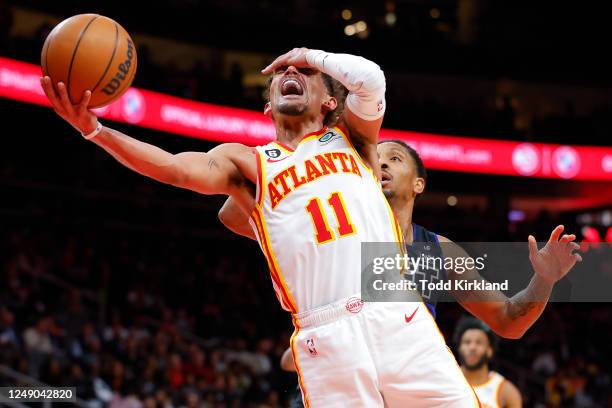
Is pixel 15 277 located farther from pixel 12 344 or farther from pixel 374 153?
pixel 374 153

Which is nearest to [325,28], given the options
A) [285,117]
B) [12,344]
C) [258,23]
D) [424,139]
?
[258,23]

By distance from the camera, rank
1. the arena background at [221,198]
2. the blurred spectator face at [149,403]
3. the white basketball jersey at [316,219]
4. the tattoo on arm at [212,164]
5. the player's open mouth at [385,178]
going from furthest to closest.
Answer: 1. the arena background at [221,198]
2. the blurred spectator face at [149,403]
3. the player's open mouth at [385,178]
4. the tattoo on arm at [212,164]
5. the white basketball jersey at [316,219]

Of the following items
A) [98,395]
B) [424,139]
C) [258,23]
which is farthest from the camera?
[258,23]

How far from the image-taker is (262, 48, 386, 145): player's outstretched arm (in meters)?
3.72

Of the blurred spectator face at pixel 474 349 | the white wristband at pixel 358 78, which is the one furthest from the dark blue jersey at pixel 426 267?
the blurred spectator face at pixel 474 349

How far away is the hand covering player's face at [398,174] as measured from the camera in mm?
4887

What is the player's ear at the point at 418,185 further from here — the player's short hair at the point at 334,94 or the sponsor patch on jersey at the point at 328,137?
the sponsor patch on jersey at the point at 328,137

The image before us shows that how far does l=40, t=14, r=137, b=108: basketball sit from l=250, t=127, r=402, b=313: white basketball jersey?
0.71 metres

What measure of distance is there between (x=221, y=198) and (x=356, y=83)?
14216 mm

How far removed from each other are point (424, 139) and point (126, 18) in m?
6.77

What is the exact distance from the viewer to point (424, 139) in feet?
60.0

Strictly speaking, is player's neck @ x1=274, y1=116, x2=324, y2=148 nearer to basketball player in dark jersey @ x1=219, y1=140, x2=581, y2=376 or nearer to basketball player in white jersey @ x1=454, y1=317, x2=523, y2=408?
basketball player in dark jersey @ x1=219, y1=140, x2=581, y2=376

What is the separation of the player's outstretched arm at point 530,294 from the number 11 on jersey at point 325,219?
0.93 m

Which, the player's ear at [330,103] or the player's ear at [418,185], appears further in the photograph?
the player's ear at [418,185]
